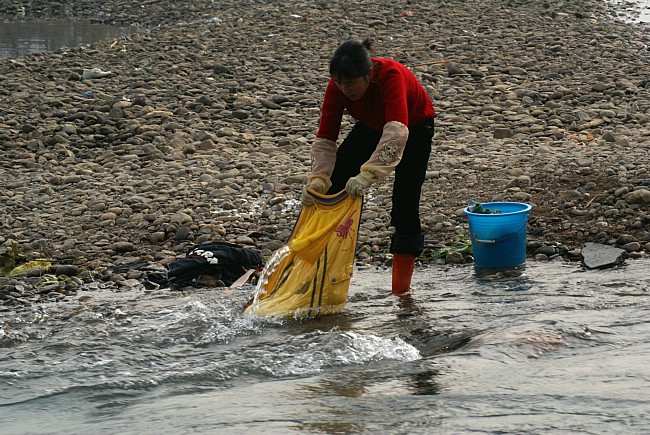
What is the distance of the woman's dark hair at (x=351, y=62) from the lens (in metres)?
4.83

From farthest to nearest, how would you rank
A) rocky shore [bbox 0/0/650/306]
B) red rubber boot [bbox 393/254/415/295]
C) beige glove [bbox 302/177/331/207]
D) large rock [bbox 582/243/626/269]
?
rocky shore [bbox 0/0/650/306] < large rock [bbox 582/243/626/269] < red rubber boot [bbox 393/254/415/295] < beige glove [bbox 302/177/331/207]

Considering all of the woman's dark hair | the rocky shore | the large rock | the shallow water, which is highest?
the woman's dark hair

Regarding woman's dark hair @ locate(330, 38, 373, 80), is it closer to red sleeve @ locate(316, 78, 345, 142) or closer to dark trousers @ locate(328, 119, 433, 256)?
red sleeve @ locate(316, 78, 345, 142)

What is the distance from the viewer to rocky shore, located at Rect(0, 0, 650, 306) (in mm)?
7223

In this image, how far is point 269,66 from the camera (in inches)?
527

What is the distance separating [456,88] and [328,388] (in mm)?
7840

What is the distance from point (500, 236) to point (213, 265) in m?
1.91

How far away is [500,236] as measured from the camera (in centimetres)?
626

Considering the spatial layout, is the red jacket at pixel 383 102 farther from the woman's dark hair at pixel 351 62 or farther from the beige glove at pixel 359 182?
the beige glove at pixel 359 182

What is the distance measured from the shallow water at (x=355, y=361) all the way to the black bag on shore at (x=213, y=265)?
177 mm

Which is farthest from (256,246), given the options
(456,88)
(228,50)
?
(228,50)

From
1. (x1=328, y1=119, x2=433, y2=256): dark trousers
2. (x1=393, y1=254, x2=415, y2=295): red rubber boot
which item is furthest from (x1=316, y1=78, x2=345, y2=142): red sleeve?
(x1=393, y1=254, x2=415, y2=295): red rubber boot

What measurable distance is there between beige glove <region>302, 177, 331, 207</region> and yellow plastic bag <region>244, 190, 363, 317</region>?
0.04 meters

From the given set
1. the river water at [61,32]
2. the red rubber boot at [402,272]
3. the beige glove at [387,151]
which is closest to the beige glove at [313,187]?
the beige glove at [387,151]
